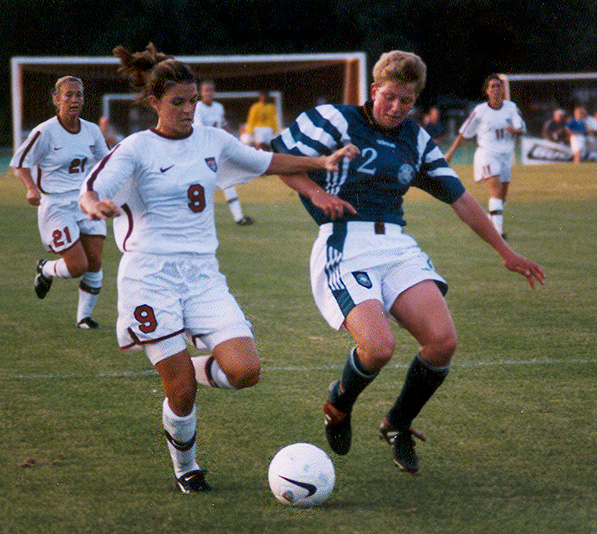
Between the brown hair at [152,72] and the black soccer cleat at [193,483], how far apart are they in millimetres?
1753

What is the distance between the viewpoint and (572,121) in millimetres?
27891

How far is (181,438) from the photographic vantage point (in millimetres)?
4039

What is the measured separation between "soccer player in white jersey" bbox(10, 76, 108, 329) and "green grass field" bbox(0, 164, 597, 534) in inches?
18.8

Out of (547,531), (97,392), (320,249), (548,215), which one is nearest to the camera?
(547,531)

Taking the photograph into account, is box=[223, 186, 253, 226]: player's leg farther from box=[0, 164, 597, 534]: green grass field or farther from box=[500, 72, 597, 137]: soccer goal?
box=[500, 72, 597, 137]: soccer goal

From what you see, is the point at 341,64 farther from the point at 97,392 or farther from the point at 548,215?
the point at 97,392

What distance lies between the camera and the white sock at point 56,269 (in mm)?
7531

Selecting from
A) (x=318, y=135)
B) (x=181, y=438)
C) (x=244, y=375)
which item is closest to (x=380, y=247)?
(x=318, y=135)

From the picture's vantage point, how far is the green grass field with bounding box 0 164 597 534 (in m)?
3.78

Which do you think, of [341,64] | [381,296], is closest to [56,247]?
[381,296]

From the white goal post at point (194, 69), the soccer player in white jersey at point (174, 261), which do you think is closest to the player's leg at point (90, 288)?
the soccer player in white jersey at point (174, 261)

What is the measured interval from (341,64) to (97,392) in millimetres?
23635

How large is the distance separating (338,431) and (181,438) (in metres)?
0.80

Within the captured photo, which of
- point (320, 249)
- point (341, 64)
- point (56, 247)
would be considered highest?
point (341, 64)
